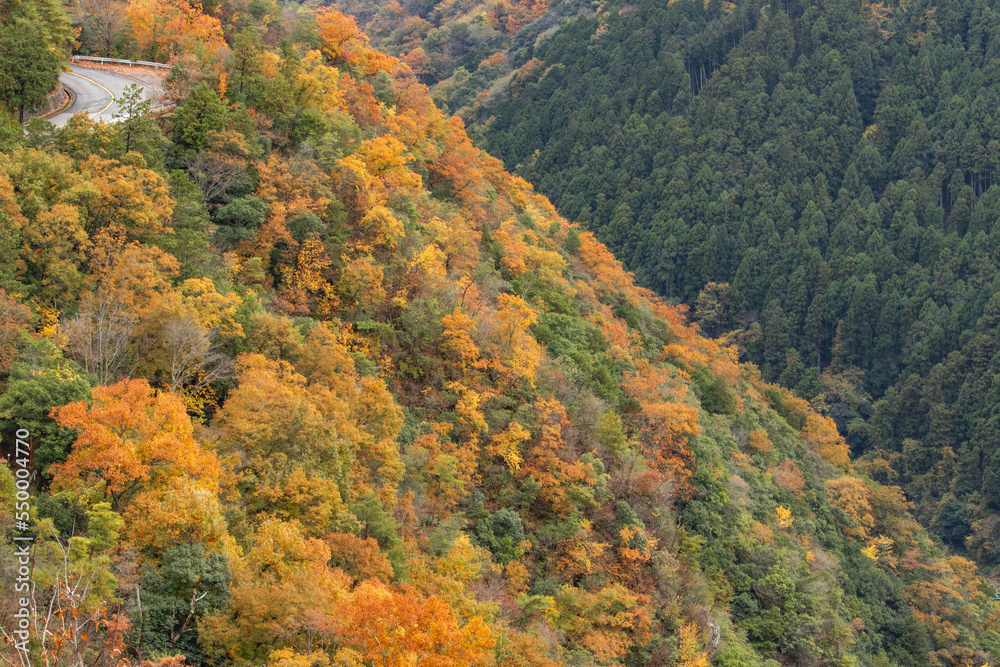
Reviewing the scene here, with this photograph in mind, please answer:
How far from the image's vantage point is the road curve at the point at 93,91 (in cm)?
3953

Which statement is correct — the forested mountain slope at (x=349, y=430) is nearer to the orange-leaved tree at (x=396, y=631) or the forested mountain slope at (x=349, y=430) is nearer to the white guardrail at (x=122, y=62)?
the orange-leaved tree at (x=396, y=631)

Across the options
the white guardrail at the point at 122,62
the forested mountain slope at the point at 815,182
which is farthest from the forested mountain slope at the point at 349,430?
the forested mountain slope at the point at 815,182

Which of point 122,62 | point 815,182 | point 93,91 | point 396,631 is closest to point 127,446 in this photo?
point 396,631

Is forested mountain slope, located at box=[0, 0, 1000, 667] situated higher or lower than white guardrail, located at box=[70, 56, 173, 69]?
lower

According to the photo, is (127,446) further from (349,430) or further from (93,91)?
(93,91)

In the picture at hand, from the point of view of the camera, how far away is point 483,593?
111 feet

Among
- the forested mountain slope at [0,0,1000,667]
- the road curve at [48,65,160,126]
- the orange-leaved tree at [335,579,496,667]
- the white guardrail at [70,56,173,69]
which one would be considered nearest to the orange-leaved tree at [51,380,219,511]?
the forested mountain slope at [0,0,1000,667]

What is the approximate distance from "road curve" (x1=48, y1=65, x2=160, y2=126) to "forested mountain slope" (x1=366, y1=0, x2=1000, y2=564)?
10077 cm

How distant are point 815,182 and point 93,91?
129 m

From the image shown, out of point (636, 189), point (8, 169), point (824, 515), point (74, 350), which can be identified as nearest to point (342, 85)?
point (8, 169)

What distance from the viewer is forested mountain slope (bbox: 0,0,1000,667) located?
22594mm

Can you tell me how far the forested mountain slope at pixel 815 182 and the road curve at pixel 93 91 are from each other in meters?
101

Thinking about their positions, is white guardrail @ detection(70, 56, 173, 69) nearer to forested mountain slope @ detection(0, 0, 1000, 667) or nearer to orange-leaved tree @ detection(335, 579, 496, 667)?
forested mountain slope @ detection(0, 0, 1000, 667)

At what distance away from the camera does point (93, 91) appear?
140 feet
